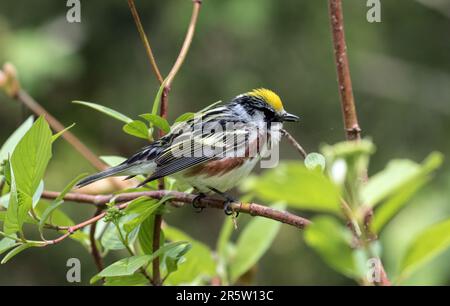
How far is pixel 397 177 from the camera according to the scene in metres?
0.69

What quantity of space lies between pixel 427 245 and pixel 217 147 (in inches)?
70.8

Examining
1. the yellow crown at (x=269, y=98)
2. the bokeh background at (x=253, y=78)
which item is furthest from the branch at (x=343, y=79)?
the bokeh background at (x=253, y=78)

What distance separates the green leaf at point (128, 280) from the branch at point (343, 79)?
2.05 ft

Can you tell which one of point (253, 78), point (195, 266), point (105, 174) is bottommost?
point (195, 266)

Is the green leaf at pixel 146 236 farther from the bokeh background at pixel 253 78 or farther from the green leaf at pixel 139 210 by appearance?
the bokeh background at pixel 253 78

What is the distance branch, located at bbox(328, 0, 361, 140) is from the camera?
5.04 feet

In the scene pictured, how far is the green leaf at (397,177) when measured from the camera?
0.66 m

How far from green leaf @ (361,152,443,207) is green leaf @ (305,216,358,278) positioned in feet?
0.16

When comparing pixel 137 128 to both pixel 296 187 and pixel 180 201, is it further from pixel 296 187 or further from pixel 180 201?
pixel 296 187

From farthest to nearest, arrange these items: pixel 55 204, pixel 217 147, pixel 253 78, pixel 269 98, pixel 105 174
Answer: pixel 253 78
pixel 269 98
pixel 217 147
pixel 105 174
pixel 55 204

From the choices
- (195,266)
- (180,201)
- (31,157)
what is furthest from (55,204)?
(195,266)

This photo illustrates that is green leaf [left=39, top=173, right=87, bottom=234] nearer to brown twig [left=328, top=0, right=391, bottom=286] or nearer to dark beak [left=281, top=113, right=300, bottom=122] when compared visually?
brown twig [left=328, top=0, right=391, bottom=286]

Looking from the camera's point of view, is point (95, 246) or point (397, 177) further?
point (95, 246)

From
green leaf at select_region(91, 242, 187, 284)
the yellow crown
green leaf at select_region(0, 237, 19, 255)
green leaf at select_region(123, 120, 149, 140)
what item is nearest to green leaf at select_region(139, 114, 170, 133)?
green leaf at select_region(123, 120, 149, 140)
